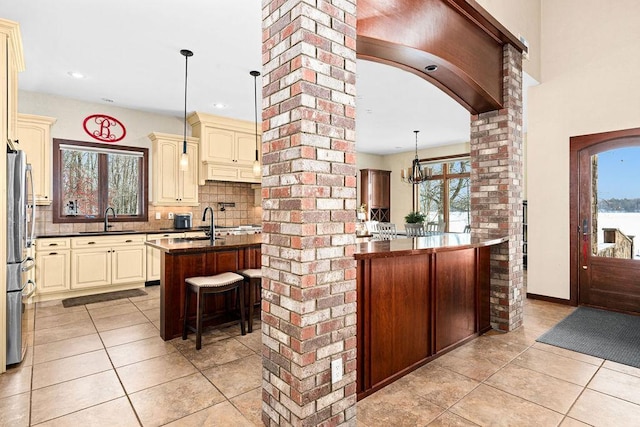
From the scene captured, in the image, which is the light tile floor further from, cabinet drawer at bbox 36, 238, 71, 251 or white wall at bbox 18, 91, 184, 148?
white wall at bbox 18, 91, 184, 148

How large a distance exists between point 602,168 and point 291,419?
14.7 ft

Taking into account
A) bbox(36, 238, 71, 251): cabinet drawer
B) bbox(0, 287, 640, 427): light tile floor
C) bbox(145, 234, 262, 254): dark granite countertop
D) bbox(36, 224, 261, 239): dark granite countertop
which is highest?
bbox(36, 224, 261, 239): dark granite countertop

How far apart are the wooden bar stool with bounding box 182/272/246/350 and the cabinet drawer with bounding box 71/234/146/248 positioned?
2386 mm

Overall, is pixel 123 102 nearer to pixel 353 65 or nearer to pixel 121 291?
pixel 121 291

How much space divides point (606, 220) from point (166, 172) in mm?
6185

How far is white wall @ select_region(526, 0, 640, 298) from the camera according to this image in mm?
3891

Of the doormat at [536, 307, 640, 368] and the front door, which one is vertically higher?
the front door

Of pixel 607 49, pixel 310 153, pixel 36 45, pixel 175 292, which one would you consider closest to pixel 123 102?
pixel 36 45

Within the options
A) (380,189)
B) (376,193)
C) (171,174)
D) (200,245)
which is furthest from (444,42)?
(380,189)

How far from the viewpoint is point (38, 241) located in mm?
4438

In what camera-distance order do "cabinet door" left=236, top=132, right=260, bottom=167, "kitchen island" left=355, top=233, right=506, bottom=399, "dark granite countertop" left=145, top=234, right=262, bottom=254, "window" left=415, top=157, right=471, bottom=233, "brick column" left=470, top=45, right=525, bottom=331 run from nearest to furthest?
"kitchen island" left=355, top=233, right=506, bottom=399 < "dark granite countertop" left=145, top=234, right=262, bottom=254 < "brick column" left=470, top=45, right=525, bottom=331 < "cabinet door" left=236, top=132, right=260, bottom=167 < "window" left=415, top=157, right=471, bottom=233

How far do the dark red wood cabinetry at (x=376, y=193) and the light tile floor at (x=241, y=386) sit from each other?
247 inches

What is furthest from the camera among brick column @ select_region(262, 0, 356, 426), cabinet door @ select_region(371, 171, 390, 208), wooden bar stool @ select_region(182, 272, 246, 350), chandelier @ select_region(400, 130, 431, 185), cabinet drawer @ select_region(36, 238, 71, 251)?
cabinet door @ select_region(371, 171, 390, 208)

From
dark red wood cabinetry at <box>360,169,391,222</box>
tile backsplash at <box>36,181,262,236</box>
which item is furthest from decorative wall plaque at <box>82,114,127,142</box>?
dark red wood cabinetry at <box>360,169,391,222</box>
